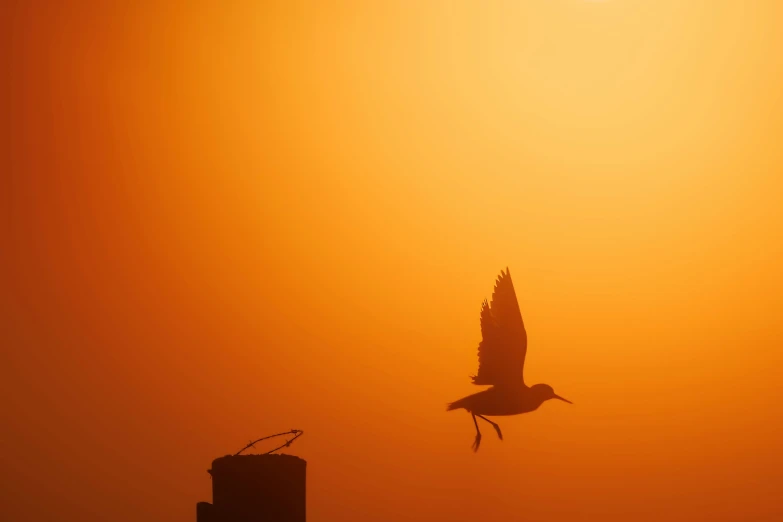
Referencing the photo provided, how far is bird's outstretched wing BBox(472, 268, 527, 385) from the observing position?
13.7ft

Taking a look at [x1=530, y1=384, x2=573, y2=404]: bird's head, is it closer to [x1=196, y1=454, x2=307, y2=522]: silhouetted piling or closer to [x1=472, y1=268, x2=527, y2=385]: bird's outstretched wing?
[x1=472, y1=268, x2=527, y2=385]: bird's outstretched wing

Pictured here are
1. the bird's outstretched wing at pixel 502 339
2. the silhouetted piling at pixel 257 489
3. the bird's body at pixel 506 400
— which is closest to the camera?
the silhouetted piling at pixel 257 489

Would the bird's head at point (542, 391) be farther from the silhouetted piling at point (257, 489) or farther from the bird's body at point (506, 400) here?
the silhouetted piling at point (257, 489)

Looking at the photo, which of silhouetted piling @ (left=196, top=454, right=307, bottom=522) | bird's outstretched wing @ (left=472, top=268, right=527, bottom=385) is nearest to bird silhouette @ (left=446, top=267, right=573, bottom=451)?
bird's outstretched wing @ (left=472, top=268, right=527, bottom=385)

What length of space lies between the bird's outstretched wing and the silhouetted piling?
1.53m

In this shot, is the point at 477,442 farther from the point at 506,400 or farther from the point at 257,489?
the point at 257,489

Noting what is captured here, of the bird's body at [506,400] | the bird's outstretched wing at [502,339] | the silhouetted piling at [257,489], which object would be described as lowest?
the silhouetted piling at [257,489]

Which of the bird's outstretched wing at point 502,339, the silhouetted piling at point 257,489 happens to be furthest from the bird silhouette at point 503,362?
the silhouetted piling at point 257,489

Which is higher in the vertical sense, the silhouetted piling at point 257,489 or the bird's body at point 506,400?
the bird's body at point 506,400

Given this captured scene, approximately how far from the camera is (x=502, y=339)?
4191 mm

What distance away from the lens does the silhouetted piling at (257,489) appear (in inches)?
114

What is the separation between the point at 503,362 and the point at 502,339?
0.40 feet

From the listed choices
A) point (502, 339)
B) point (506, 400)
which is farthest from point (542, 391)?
point (502, 339)

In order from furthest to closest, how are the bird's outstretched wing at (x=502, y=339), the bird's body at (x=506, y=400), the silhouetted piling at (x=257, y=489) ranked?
1. the bird's body at (x=506, y=400)
2. the bird's outstretched wing at (x=502, y=339)
3. the silhouetted piling at (x=257, y=489)
